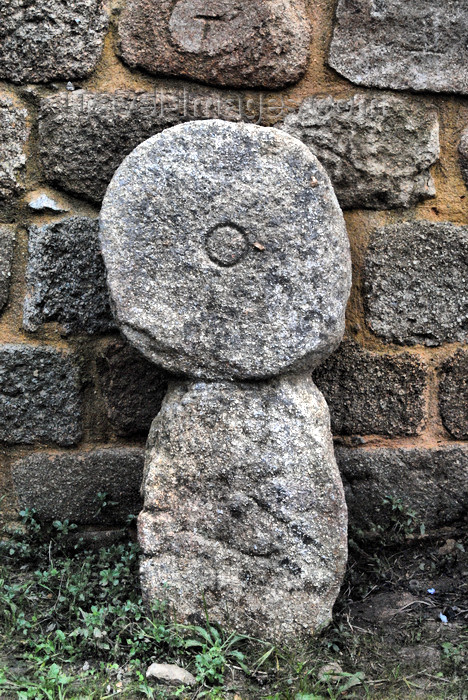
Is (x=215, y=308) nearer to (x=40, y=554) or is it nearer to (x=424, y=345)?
(x=424, y=345)

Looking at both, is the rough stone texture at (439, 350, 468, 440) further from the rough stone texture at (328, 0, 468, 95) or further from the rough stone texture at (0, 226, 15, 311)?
the rough stone texture at (0, 226, 15, 311)

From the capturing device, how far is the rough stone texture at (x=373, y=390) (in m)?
1.99

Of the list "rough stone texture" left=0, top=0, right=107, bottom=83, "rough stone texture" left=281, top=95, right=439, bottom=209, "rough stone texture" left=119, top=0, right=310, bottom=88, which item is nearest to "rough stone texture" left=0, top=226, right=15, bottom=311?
"rough stone texture" left=0, top=0, right=107, bottom=83

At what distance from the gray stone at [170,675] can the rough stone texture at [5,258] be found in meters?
1.07

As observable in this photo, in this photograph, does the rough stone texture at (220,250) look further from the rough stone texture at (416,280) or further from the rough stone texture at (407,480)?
the rough stone texture at (407,480)

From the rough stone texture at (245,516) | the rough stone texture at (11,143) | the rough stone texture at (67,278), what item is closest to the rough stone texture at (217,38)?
the rough stone texture at (11,143)

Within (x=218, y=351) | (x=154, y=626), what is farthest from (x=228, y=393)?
(x=154, y=626)

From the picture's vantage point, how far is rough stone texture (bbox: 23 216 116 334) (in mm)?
1959

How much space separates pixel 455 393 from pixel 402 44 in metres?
1.00

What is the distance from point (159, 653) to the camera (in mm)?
1573

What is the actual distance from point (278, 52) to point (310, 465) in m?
1.13

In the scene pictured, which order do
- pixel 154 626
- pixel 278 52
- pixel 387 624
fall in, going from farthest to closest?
pixel 278 52, pixel 387 624, pixel 154 626

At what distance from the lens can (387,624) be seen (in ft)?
5.74

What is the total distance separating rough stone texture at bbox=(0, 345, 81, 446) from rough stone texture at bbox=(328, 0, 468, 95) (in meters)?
1.17
